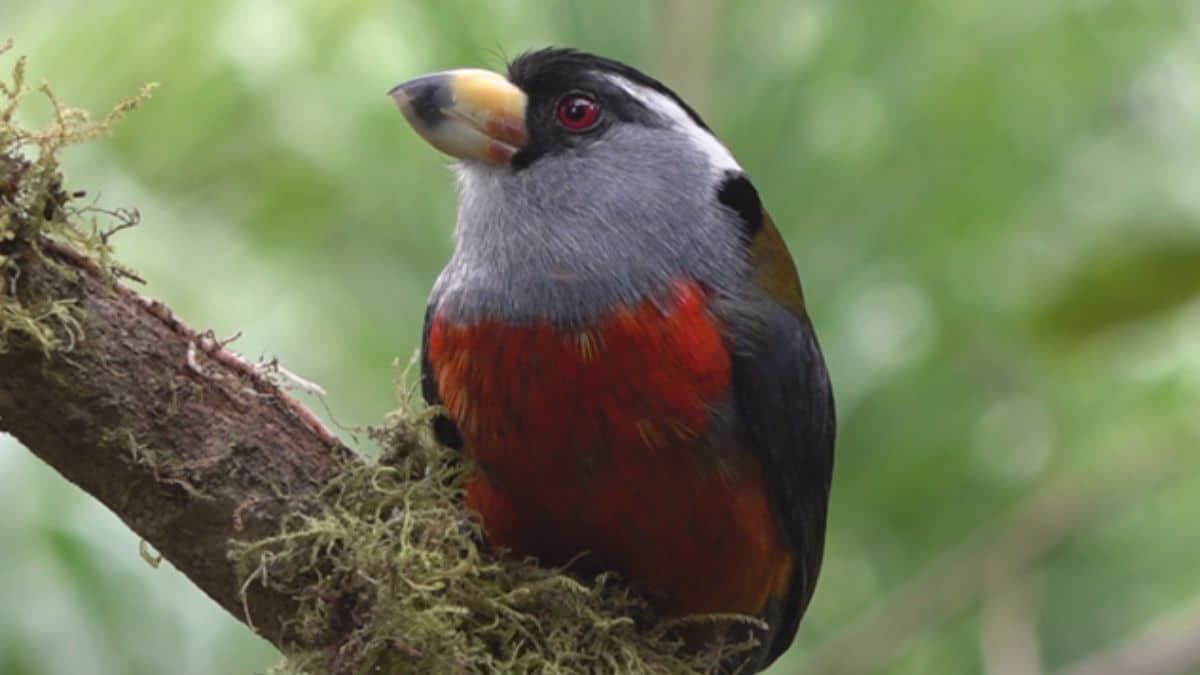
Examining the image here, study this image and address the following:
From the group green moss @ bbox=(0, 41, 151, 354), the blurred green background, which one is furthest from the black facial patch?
the blurred green background

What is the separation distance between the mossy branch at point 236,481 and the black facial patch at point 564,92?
83cm

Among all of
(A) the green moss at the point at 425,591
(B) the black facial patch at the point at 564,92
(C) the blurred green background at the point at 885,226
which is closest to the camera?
(A) the green moss at the point at 425,591

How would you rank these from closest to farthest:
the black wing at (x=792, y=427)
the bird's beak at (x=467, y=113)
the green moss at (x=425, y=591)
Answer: the green moss at (x=425, y=591) → the black wing at (x=792, y=427) → the bird's beak at (x=467, y=113)

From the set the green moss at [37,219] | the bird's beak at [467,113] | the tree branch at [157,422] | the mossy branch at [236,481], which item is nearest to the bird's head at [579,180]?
the bird's beak at [467,113]

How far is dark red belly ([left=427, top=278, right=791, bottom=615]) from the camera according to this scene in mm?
3029

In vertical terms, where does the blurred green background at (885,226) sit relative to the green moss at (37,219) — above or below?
above

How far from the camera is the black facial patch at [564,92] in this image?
3.48m

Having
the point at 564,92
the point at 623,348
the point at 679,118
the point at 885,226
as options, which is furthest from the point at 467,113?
the point at 885,226

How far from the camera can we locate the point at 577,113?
11.6 ft

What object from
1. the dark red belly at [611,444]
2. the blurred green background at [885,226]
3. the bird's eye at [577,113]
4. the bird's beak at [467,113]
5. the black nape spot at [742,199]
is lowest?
the dark red belly at [611,444]

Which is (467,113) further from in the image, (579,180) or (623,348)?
(623,348)

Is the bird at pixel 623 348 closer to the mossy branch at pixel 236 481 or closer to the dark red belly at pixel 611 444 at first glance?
the dark red belly at pixel 611 444

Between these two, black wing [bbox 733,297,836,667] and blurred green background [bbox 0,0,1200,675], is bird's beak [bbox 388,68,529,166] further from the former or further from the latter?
blurred green background [bbox 0,0,1200,675]

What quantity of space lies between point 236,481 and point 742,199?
131 cm
